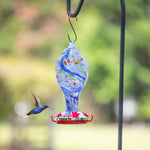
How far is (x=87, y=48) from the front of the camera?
1527 centimetres

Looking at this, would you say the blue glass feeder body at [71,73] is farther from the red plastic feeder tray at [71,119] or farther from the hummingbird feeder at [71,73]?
the red plastic feeder tray at [71,119]

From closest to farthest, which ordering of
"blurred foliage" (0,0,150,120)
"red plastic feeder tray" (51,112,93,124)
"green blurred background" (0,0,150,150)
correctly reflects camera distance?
"red plastic feeder tray" (51,112,93,124), "blurred foliage" (0,0,150,120), "green blurred background" (0,0,150,150)

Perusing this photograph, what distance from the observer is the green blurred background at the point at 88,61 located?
11.9 metres

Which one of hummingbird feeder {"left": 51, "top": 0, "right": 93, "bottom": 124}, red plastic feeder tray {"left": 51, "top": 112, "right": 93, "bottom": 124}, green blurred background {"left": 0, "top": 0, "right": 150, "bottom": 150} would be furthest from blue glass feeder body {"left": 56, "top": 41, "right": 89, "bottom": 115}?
green blurred background {"left": 0, "top": 0, "right": 150, "bottom": 150}

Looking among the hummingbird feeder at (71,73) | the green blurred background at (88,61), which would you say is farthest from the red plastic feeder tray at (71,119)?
the green blurred background at (88,61)

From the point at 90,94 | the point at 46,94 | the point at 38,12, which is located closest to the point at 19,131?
the point at 46,94

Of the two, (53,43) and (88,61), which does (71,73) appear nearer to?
(53,43)

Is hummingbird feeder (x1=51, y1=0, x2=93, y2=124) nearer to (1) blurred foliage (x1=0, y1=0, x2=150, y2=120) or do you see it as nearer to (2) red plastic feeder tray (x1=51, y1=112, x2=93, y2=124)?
(2) red plastic feeder tray (x1=51, y1=112, x2=93, y2=124)

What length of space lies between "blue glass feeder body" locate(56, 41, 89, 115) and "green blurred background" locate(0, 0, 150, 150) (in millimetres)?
8091

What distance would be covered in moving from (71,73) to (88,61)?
12.5 metres

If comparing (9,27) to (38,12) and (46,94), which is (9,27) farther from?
(46,94)

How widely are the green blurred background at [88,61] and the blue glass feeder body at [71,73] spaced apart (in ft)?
26.5

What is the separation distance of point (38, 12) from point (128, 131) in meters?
10.5

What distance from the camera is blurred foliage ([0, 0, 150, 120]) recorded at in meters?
11.6
